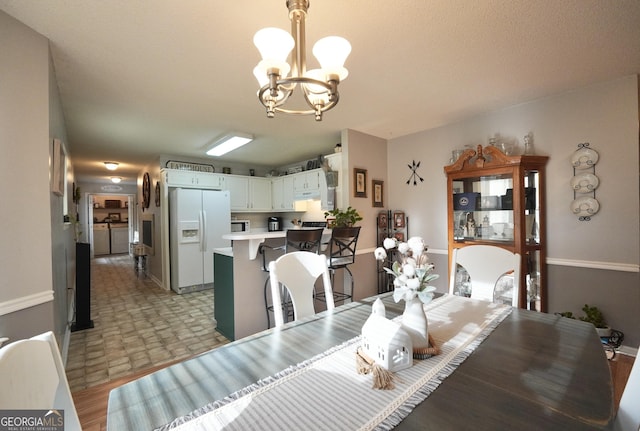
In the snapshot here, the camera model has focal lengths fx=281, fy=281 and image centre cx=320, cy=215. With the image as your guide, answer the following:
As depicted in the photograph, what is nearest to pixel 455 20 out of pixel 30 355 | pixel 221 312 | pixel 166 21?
pixel 166 21

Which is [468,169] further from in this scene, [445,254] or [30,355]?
[30,355]

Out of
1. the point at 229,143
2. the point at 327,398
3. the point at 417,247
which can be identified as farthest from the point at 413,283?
the point at 229,143

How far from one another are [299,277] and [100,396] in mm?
1725

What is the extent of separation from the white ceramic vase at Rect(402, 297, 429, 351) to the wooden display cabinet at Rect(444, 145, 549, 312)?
2281 millimetres

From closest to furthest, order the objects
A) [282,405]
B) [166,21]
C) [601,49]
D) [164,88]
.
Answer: [282,405] → [166,21] → [601,49] → [164,88]

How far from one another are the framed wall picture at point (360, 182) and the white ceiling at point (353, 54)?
0.68 meters

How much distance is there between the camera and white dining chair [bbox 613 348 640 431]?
0.72 metres

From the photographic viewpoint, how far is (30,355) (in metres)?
0.65

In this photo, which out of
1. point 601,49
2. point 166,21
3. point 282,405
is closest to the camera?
point 282,405

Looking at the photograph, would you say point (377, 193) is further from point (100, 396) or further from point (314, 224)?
point (100, 396)

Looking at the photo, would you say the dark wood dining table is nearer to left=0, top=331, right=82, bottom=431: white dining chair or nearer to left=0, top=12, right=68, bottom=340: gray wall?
left=0, top=331, right=82, bottom=431: white dining chair

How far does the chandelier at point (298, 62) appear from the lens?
45.2 inches

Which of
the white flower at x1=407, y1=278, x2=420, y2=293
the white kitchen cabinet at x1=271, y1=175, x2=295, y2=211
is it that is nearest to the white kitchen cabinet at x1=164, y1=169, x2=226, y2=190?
the white kitchen cabinet at x1=271, y1=175, x2=295, y2=211

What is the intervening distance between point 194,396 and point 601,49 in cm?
311
